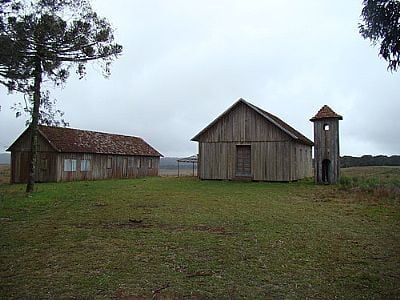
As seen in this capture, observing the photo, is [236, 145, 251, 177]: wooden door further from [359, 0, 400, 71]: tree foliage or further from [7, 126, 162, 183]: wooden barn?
[359, 0, 400, 71]: tree foliage

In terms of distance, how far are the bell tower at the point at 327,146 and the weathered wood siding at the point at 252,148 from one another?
1.92 meters

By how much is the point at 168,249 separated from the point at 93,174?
29639 mm

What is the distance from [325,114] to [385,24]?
1974 cm

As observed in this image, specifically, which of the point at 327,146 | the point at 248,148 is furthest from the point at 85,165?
the point at 327,146

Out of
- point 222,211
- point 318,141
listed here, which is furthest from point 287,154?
point 222,211

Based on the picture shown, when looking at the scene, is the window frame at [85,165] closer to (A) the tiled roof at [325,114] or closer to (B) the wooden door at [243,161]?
(B) the wooden door at [243,161]

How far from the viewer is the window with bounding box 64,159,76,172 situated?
3330 cm

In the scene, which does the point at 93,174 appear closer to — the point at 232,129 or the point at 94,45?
the point at 232,129

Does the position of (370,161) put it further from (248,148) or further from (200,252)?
(200,252)

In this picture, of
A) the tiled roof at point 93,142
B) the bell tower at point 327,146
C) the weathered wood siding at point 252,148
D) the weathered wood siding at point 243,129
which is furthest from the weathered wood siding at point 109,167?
the bell tower at point 327,146

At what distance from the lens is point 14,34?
14.2 metres

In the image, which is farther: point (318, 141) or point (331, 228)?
point (318, 141)

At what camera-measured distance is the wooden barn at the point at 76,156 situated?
32.7 m

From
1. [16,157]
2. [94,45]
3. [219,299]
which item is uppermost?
[94,45]
